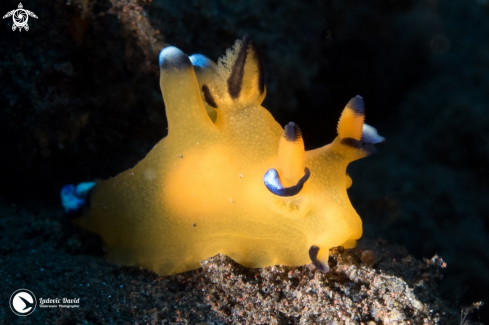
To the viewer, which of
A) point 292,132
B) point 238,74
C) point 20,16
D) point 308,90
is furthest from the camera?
point 308,90

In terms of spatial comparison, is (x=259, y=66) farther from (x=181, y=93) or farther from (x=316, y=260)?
(x=316, y=260)

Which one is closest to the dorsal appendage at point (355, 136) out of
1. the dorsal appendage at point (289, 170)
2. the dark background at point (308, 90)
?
the dorsal appendage at point (289, 170)

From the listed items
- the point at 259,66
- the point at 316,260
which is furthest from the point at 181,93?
the point at 316,260

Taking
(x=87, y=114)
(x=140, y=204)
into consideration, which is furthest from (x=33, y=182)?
(x=140, y=204)

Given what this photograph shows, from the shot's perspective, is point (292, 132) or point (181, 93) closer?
point (292, 132)

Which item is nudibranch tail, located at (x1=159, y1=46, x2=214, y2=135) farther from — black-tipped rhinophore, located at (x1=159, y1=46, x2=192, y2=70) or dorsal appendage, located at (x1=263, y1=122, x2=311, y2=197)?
dorsal appendage, located at (x1=263, y1=122, x2=311, y2=197)

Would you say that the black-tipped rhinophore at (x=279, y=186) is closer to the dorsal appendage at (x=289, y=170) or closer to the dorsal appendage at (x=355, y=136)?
the dorsal appendage at (x=289, y=170)

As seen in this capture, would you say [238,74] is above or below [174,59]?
below
